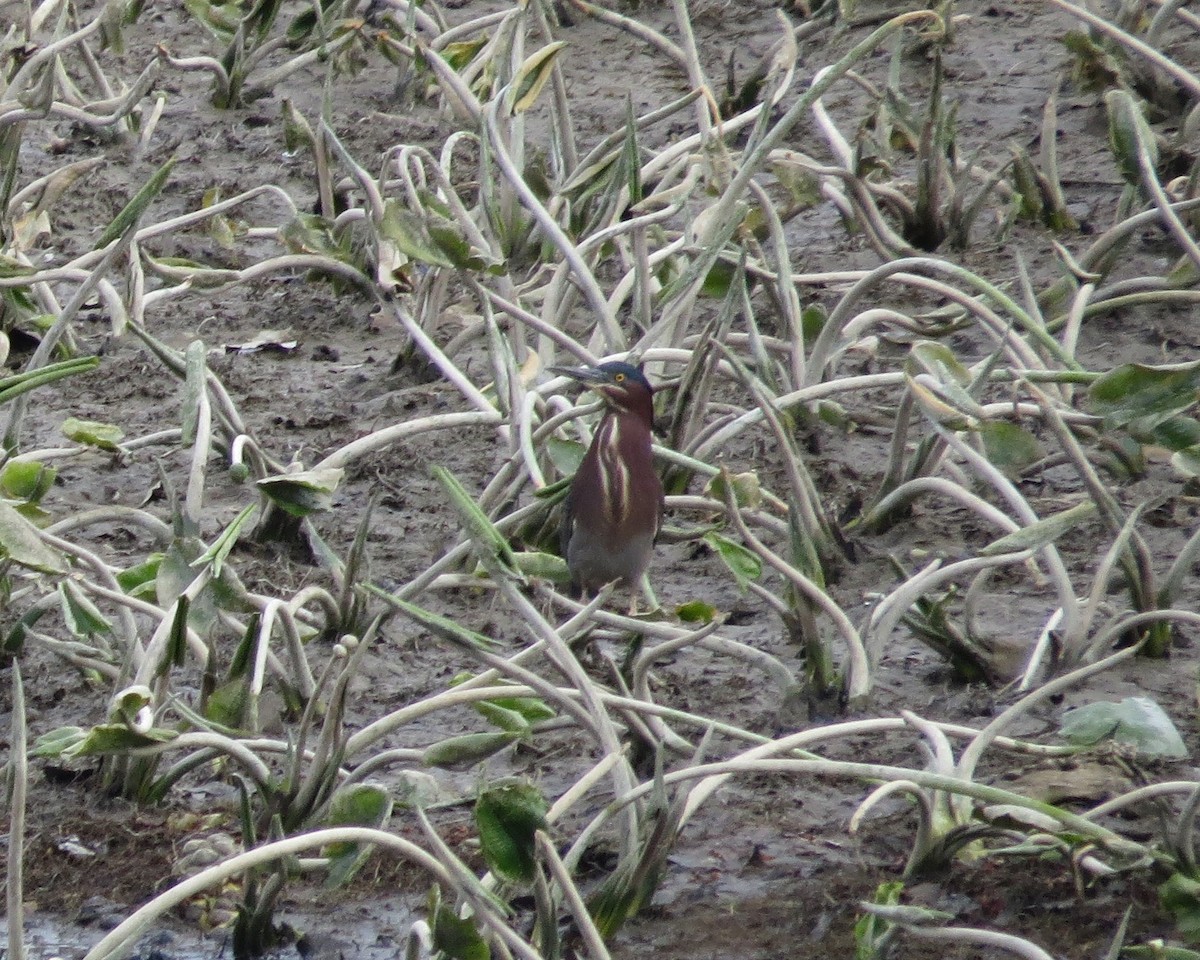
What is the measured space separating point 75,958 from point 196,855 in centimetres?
25

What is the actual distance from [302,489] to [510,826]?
136cm

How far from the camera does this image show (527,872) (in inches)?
103

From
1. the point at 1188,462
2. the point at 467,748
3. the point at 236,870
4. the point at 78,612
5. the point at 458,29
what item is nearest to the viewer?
the point at 236,870

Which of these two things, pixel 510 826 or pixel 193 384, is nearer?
pixel 510 826

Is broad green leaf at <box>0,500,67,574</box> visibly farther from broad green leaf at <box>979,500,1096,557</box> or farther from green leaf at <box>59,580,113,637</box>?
broad green leaf at <box>979,500,1096,557</box>

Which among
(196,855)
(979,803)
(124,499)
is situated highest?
(979,803)

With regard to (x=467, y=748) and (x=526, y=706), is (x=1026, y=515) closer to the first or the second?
(x=526, y=706)

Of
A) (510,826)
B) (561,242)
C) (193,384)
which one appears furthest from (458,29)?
(510,826)

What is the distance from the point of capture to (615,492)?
383 centimetres

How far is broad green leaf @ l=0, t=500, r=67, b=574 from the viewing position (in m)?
2.98

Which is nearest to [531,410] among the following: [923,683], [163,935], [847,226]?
[923,683]

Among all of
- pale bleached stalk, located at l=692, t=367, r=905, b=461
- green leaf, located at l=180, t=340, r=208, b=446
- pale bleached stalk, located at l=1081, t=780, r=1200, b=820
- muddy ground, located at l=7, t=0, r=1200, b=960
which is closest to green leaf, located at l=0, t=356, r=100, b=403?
green leaf, located at l=180, t=340, r=208, b=446

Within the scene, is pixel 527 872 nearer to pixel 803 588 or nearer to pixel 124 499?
pixel 803 588

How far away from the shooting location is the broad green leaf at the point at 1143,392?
3.70 meters
